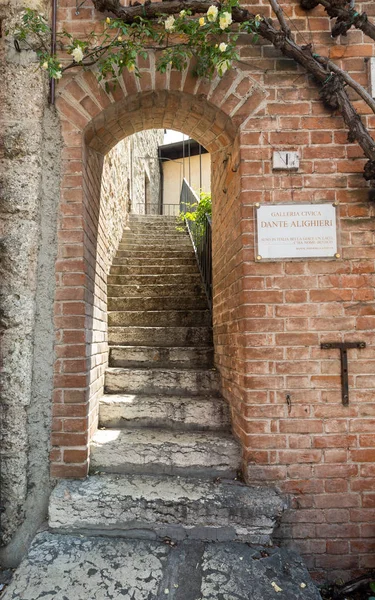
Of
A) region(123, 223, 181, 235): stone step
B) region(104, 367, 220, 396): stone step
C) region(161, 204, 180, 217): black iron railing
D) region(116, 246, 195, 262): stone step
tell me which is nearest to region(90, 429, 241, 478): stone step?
region(104, 367, 220, 396): stone step

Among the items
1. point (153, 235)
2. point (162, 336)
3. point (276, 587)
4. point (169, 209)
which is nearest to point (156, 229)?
point (153, 235)

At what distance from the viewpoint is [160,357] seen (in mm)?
3381

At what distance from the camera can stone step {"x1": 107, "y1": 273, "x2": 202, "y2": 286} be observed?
176 inches

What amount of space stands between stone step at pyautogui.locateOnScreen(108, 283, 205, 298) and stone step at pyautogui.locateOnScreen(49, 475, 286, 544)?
7.82 ft

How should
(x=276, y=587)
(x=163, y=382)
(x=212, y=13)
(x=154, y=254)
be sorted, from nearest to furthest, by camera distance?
(x=276, y=587) → (x=212, y=13) → (x=163, y=382) → (x=154, y=254)

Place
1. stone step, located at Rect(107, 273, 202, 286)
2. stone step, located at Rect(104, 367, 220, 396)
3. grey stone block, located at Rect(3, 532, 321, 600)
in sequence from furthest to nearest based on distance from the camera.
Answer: stone step, located at Rect(107, 273, 202, 286) < stone step, located at Rect(104, 367, 220, 396) < grey stone block, located at Rect(3, 532, 321, 600)

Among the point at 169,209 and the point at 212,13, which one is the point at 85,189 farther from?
the point at 169,209

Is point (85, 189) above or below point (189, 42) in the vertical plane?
below

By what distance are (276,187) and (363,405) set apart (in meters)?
1.40

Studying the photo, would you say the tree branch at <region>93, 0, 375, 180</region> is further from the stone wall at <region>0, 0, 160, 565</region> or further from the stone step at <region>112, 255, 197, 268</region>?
the stone step at <region>112, 255, 197, 268</region>

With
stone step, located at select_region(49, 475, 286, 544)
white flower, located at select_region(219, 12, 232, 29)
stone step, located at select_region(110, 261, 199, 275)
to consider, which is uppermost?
white flower, located at select_region(219, 12, 232, 29)

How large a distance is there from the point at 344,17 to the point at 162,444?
9.23 feet

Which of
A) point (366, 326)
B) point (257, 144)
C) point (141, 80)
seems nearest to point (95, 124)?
point (141, 80)

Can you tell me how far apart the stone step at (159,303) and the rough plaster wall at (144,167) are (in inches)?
182
